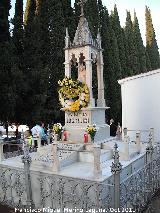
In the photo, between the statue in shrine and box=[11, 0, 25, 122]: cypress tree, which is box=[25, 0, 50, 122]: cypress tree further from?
the statue in shrine

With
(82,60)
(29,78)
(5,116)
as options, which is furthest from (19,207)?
(29,78)

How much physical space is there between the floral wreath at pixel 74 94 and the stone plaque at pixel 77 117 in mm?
264

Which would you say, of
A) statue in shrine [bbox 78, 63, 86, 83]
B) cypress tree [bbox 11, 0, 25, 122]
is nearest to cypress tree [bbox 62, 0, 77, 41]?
cypress tree [bbox 11, 0, 25, 122]

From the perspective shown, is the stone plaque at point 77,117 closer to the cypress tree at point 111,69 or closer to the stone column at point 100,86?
the stone column at point 100,86

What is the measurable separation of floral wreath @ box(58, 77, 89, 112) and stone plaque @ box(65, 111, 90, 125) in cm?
26

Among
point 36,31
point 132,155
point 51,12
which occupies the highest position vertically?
point 51,12

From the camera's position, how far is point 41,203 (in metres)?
7.76

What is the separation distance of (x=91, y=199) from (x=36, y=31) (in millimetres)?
18206

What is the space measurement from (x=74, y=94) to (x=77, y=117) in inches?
40.6

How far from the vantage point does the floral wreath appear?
12.1m

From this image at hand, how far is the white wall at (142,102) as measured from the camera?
15.0 m

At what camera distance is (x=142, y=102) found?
1573 centimetres

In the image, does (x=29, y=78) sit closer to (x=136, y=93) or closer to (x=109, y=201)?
(x=136, y=93)

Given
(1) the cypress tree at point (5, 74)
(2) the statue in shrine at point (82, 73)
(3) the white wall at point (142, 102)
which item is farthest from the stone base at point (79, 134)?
(1) the cypress tree at point (5, 74)
